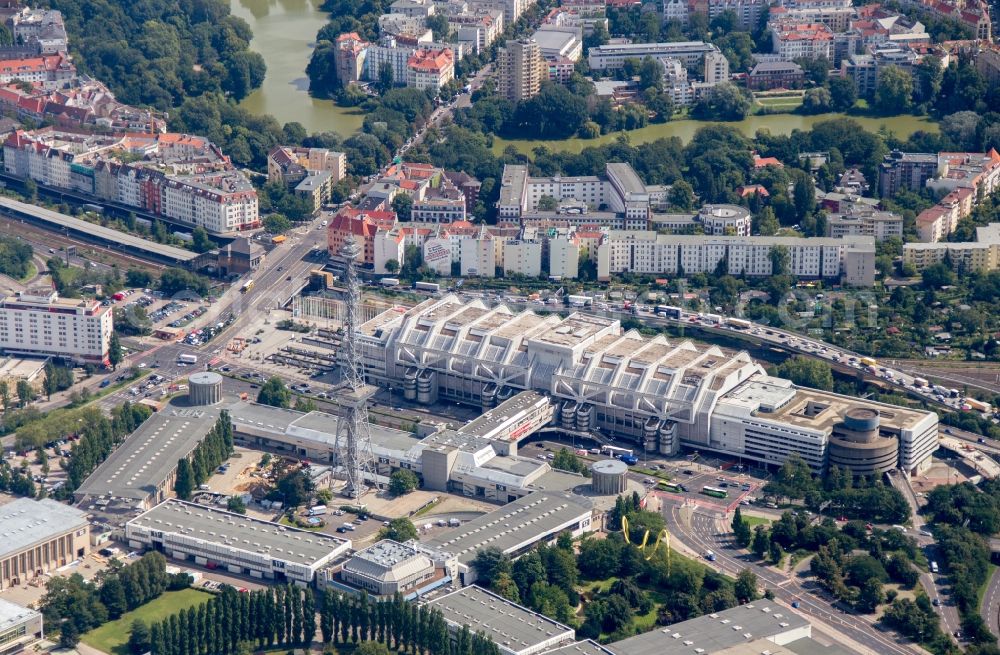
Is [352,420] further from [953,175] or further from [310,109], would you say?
[310,109]

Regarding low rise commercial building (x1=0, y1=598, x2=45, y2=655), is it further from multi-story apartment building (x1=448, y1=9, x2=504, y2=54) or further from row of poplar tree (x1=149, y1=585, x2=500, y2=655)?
multi-story apartment building (x1=448, y1=9, x2=504, y2=54)

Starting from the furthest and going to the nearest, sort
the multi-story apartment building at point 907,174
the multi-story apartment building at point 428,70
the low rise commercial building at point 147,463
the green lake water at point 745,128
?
1. the multi-story apartment building at point 428,70
2. the green lake water at point 745,128
3. the multi-story apartment building at point 907,174
4. the low rise commercial building at point 147,463

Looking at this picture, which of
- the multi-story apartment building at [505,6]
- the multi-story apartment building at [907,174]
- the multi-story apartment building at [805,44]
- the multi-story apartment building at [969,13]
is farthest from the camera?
the multi-story apartment building at [505,6]

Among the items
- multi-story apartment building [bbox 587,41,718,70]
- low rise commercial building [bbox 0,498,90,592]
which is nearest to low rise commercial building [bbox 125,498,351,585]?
low rise commercial building [bbox 0,498,90,592]

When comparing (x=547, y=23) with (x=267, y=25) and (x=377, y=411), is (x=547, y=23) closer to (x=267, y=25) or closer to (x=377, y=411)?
(x=267, y=25)

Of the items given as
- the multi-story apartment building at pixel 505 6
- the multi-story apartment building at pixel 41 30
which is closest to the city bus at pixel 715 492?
the multi-story apartment building at pixel 41 30

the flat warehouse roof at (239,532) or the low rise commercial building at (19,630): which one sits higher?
the flat warehouse roof at (239,532)

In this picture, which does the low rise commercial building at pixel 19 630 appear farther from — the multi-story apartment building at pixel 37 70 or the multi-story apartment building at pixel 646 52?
the multi-story apartment building at pixel 646 52

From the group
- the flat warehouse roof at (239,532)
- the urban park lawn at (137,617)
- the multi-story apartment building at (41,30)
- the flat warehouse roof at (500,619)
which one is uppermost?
the multi-story apartment building at (41,30)
